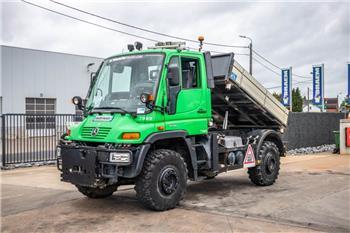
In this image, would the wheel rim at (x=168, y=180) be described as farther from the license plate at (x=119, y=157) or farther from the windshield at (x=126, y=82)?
the windshield at (x=126, y=82)

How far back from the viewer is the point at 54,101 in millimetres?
30188

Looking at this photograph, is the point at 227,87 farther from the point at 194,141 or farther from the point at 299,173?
the point at 299,173

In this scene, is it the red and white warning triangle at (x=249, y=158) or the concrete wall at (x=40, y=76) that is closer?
the red and white warning triangle at (x=249, y=158)

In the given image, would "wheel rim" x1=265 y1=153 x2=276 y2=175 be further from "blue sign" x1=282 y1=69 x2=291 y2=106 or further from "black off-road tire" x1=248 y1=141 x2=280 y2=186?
"blue sign" x1=282 y1=69 x2=291 y2=106

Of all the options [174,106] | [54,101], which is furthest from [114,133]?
[54,101]

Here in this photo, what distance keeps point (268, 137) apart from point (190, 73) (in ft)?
11.3

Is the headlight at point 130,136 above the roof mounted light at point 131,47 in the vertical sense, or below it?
below

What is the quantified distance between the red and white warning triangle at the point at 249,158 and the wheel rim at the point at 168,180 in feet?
8.38

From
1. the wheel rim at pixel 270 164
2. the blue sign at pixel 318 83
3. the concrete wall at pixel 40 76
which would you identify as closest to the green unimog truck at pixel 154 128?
the wheel rim at pixel 270 164

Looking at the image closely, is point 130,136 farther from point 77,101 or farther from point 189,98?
point 77,101

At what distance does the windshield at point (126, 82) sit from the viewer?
23.9ft

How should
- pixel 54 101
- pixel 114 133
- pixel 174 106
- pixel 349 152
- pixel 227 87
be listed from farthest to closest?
1. pixel 54 101
2. pixel 349 152
3. pixel 227 87
4. pixel 174 106
5. pixel 114 133

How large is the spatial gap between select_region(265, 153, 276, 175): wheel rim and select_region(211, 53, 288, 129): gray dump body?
1.01 metres

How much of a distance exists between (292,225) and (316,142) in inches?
616
